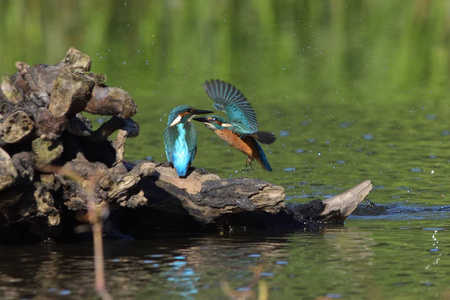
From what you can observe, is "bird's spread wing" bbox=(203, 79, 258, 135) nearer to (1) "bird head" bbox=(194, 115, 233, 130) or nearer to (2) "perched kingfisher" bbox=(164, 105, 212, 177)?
(1) "bird head" bbox=(194, 115, 233, 130)

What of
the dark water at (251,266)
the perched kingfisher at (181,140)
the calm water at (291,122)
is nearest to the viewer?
the dark water at (251,266)

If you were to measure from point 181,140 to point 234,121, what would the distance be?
30.2 inches

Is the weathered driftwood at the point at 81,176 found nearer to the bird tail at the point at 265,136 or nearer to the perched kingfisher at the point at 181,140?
the perched kingfisher at the point at 181,140

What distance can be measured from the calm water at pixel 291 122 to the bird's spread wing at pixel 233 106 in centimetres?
107

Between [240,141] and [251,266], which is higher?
[240,141]

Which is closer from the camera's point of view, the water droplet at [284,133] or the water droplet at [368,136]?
the water droplet at [368,136]

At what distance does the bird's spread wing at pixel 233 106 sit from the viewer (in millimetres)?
7918

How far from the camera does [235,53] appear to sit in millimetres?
16922

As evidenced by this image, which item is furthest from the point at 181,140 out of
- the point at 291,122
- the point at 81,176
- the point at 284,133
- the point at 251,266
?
the point at 291,122

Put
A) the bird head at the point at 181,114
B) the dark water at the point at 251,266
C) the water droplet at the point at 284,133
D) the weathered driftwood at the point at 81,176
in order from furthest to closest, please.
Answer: the water droplet at the point at 284,133 → the bird head at the point at 181,114 → the weathered driftwood at the point at 81,176 → the dark water at the point at 251,266

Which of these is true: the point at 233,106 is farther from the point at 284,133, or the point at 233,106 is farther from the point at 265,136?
the point at 284,133

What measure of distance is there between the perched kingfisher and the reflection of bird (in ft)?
1.07

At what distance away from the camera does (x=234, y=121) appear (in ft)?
26.0

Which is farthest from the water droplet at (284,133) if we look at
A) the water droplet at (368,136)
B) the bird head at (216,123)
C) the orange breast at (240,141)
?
the bird head at (216,123)
